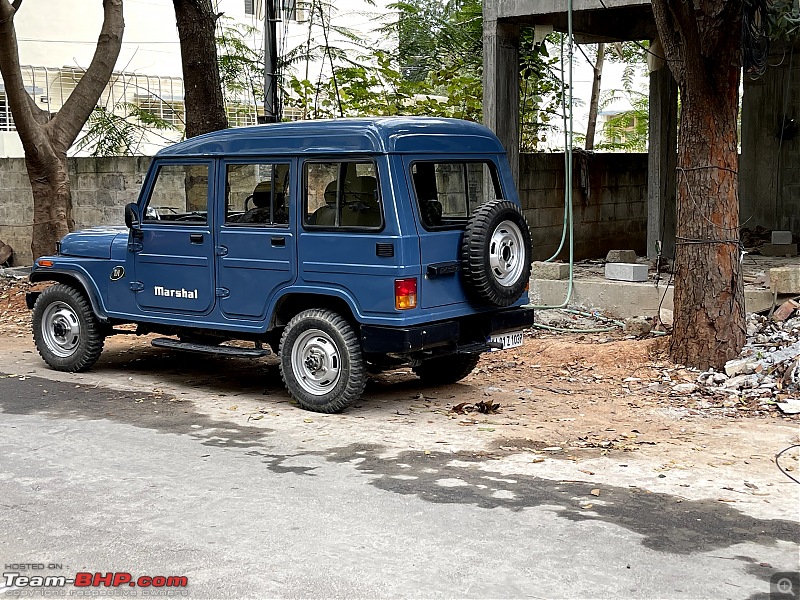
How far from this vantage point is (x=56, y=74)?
25.2 meters

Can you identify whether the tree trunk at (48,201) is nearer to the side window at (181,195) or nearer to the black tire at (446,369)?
the side window at (181,195)

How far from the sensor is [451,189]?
8.43m

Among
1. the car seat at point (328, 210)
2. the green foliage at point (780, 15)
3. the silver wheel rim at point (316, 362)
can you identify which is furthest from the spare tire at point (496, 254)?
the green foliage at point (780, 15)

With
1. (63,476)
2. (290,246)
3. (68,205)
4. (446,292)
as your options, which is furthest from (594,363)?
(68,205)

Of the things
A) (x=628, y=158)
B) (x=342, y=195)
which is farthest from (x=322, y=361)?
(x=628, y=158)

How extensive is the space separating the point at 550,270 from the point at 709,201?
10.8 ft

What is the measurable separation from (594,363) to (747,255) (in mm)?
4975

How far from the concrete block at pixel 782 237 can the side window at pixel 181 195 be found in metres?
8.93

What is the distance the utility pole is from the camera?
509 inches

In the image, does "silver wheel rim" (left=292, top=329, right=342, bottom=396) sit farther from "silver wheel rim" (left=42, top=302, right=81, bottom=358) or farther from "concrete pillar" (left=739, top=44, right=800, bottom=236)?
"concrete pillar" (left=739, top=44, right=800, bottom=236)

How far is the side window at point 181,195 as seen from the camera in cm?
902

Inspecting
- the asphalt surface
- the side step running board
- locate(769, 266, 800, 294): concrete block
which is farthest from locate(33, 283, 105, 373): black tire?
locate(769, 266, 800, 294): concrete block

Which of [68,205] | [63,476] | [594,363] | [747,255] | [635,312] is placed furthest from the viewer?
[68,205]

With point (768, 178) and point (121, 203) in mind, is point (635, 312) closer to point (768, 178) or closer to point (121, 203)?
point (768, 178)
